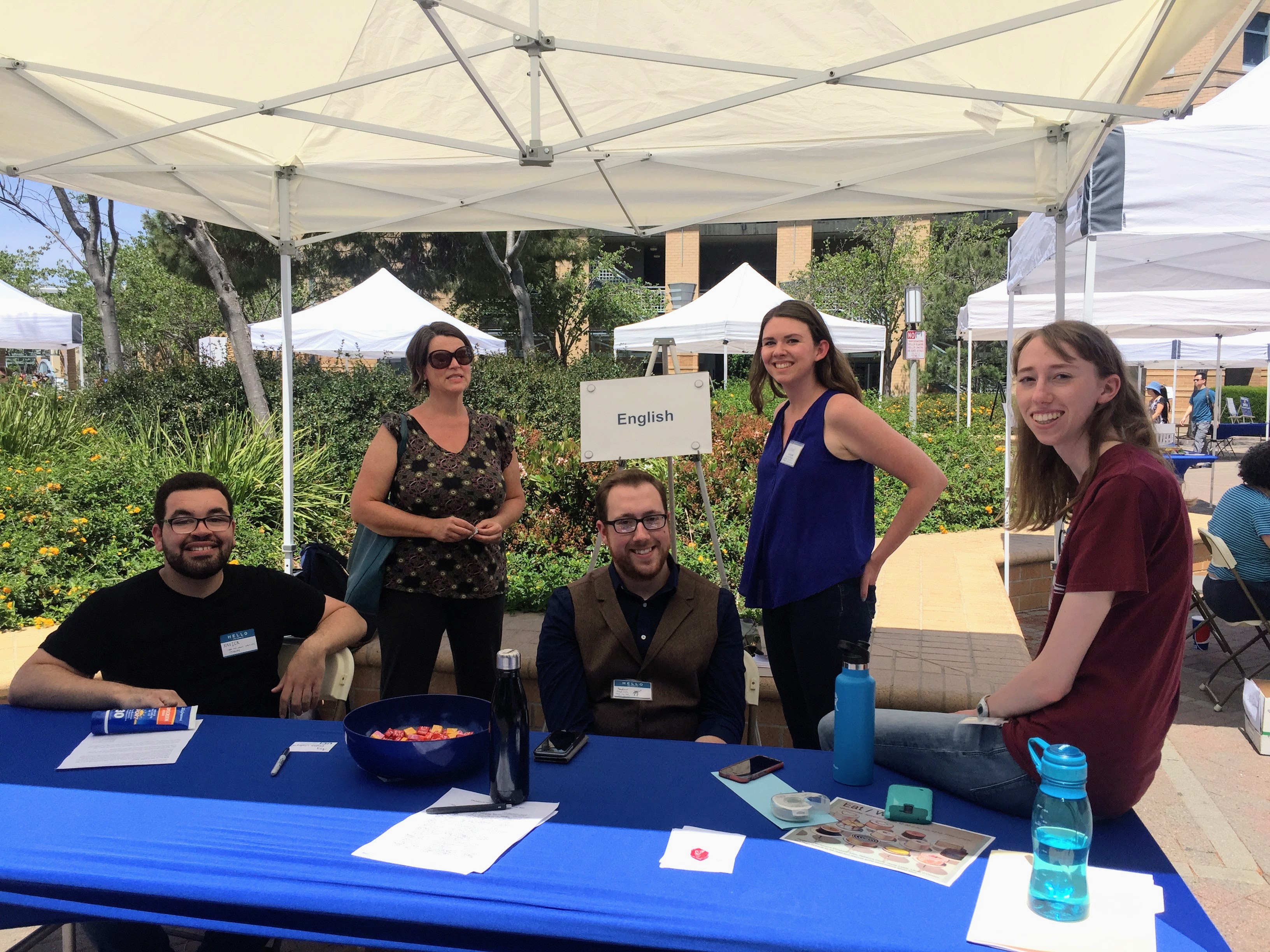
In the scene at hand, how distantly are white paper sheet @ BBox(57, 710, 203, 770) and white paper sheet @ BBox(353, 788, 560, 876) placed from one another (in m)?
0.74

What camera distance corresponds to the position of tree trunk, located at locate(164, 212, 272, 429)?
9.96 meters

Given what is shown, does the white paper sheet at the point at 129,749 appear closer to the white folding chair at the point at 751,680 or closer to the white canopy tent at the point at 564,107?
the white folding chair at the point at 751,680

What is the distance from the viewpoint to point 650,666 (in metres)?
2.59

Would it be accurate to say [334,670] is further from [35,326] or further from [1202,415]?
[1202,415]

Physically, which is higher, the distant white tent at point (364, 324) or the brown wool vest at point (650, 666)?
the distant white tent at point (364, 324)

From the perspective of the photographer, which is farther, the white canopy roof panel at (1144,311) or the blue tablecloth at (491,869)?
the white canopy roof panel at (1144,311)

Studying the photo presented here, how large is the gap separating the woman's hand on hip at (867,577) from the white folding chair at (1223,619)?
2.98 m

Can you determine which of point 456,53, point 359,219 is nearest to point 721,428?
point 359,219

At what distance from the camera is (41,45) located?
136 inches

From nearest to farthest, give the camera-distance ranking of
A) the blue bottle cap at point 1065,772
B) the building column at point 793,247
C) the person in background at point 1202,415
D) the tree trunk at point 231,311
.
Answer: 1. the blue bottle cap at point 1065,772
2. the tree trunk at point 231,311
3. the person in background at point 1202,415
4. the building column at point 793,247

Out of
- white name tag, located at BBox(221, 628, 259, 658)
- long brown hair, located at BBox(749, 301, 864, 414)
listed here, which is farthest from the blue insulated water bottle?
white name tag, located at BBox(221, 628, 259, 658)

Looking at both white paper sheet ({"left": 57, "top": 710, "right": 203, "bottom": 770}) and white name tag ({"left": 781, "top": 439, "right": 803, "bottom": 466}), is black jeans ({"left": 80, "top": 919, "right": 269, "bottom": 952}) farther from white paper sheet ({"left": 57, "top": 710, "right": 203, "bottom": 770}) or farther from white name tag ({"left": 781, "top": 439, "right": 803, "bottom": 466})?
white name tag ({"left": 781, "top": 439, "right": 803, "bottom": 466})

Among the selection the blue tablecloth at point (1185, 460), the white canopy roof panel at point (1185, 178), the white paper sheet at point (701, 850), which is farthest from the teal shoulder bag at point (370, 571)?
the blue tablecloth at point (1185, 460)

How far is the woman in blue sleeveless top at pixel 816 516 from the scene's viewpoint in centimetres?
272
